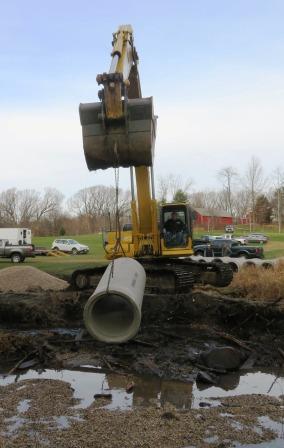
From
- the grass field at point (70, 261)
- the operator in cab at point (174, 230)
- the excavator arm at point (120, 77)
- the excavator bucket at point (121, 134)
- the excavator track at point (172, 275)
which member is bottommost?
the grass field at point (70, 261)

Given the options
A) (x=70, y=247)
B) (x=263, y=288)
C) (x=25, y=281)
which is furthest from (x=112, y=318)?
(x=70, y=247)

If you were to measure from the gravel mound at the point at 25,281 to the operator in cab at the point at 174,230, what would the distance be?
4914 millimetres

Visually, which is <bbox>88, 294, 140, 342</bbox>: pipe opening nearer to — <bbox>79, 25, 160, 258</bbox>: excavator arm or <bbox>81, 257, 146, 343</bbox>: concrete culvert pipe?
<bbox>81, 257, 146, 343</bbox>: concrete culvert pipe

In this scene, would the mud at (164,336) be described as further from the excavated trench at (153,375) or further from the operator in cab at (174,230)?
the operator in cab at (174,230)

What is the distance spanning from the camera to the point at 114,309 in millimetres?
7199

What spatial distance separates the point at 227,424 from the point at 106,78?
599cm

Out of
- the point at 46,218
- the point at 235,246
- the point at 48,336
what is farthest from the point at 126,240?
the point at 46,218

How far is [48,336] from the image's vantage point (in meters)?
9.91

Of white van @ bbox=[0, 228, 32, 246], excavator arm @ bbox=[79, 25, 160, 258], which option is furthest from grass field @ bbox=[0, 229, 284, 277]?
excavator arm @ bbox=[79, 25, 160, 258]

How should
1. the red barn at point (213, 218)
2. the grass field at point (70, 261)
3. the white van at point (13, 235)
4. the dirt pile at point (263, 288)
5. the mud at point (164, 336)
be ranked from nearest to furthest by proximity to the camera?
the mud at point (164, 336) → the dirt pile at point (263, 288) → the grass field at point (70, 261) → the white van at point (13, 235) → the red barn at point (213, 218)

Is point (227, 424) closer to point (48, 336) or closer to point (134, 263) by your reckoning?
point (134, 263)

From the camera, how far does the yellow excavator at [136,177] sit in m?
8.87

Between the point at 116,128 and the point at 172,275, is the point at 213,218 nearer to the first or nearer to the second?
the point at 172,275

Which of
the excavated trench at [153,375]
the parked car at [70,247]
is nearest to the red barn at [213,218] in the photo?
the parked car at [70,247]
